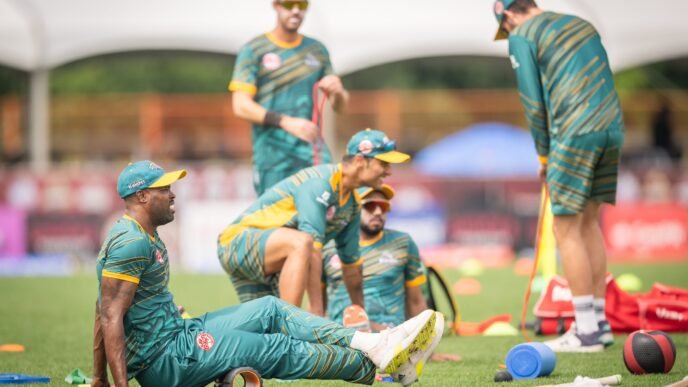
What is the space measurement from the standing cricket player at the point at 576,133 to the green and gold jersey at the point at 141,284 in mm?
2867

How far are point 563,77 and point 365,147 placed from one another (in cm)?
144

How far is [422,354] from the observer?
18.0 feet

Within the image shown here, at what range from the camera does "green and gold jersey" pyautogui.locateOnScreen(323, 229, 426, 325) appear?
330 inches

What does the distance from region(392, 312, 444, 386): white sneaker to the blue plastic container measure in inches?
30.6

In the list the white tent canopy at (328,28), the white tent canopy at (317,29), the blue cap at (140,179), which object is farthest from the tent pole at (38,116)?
the blue cap at (140,179)

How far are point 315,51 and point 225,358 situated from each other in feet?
12.1

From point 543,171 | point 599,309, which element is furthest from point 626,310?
point 543,171

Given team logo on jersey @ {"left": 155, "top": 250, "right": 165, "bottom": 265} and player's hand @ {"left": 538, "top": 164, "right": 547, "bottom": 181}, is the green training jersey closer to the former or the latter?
player's hand @ {"left": 538, "top": 164, "right": 547, "bottom": 181}

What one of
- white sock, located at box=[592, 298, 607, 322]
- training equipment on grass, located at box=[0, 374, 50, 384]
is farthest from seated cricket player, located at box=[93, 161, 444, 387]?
white sock, located at box=[592, 298, 607, 322]

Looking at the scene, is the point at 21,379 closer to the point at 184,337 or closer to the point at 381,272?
the point at 184,337

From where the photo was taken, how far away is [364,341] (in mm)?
5496

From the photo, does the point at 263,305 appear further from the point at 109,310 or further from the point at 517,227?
the point at 517,227

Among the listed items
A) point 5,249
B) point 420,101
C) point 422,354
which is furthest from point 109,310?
point 420,101

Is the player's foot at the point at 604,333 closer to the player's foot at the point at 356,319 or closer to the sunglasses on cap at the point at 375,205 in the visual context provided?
the player's foot at the point at 356,319
